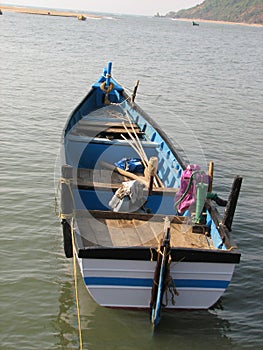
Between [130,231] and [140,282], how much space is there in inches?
41.8

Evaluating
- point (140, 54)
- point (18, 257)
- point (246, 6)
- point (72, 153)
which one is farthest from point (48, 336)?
point (246, 6)

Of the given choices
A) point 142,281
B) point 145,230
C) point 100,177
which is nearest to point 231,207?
point 145,230

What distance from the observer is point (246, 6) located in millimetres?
192875

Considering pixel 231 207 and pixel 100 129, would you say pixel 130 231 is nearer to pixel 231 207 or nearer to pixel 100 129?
pixel 231 207

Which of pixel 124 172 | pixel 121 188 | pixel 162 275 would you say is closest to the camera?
pixel 162 275

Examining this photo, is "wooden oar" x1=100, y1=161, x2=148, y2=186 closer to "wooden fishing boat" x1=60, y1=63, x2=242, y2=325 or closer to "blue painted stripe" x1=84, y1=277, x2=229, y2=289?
"wooden fishing boat" x1=60, y1=63, x2=242, y2=325

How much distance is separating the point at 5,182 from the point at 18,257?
355 cm

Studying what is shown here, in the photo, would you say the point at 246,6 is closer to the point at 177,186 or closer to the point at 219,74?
the point at 219,74

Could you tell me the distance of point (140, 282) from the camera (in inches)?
253

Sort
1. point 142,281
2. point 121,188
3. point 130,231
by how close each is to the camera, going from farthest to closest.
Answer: point 121,188 < point 130,231 < point 142,281

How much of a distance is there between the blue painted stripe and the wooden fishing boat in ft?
0.04

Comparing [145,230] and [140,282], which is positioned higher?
[145,230]

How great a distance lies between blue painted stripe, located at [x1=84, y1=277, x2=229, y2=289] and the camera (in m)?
6.37

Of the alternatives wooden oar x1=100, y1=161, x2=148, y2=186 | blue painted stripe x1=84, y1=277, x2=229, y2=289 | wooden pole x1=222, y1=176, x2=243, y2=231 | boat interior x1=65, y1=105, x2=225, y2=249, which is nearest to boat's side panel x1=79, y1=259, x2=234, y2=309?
blue painted stripe x1=84, y1=277, x2=229, y2=289
